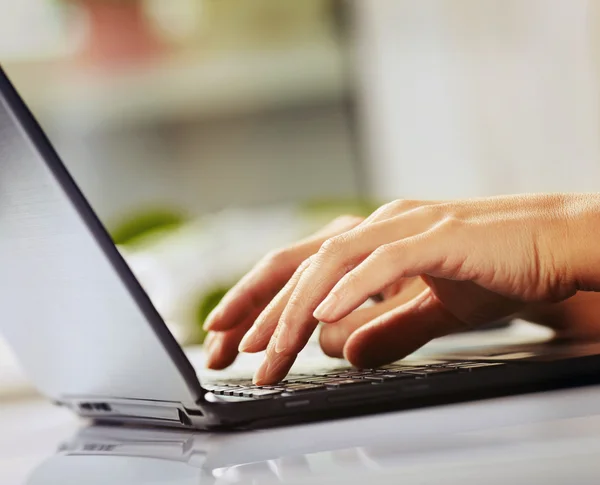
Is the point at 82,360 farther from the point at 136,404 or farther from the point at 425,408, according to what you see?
Answer: the point at 425,408

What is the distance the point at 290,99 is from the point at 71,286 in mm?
2668

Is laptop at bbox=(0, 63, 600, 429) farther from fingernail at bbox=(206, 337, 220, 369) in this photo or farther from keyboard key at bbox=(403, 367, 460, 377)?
fingernail at bbox=(206, 337, 220, 369)

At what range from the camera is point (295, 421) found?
1.55ft

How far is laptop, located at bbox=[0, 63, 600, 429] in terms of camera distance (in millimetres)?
409

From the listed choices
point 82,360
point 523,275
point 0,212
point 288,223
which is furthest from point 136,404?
point 288,223

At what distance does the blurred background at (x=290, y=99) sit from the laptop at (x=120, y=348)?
2.12 metres

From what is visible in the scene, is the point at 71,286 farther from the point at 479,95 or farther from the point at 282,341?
the point at 479,95

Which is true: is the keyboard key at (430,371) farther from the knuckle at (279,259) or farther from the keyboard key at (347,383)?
the knuckle at (279,259)

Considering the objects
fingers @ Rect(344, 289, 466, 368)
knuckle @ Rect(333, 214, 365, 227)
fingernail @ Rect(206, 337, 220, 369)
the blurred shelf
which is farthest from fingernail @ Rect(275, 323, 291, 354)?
the blurred shelf

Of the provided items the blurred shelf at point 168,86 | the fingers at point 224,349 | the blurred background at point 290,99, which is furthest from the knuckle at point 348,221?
the blurred shelf at point 168,86

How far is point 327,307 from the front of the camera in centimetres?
49

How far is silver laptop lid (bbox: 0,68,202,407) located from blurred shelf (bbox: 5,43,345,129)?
2459 mm

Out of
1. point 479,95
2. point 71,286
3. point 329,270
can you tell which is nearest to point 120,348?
point 71,286

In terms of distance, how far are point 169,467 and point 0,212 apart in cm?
20
